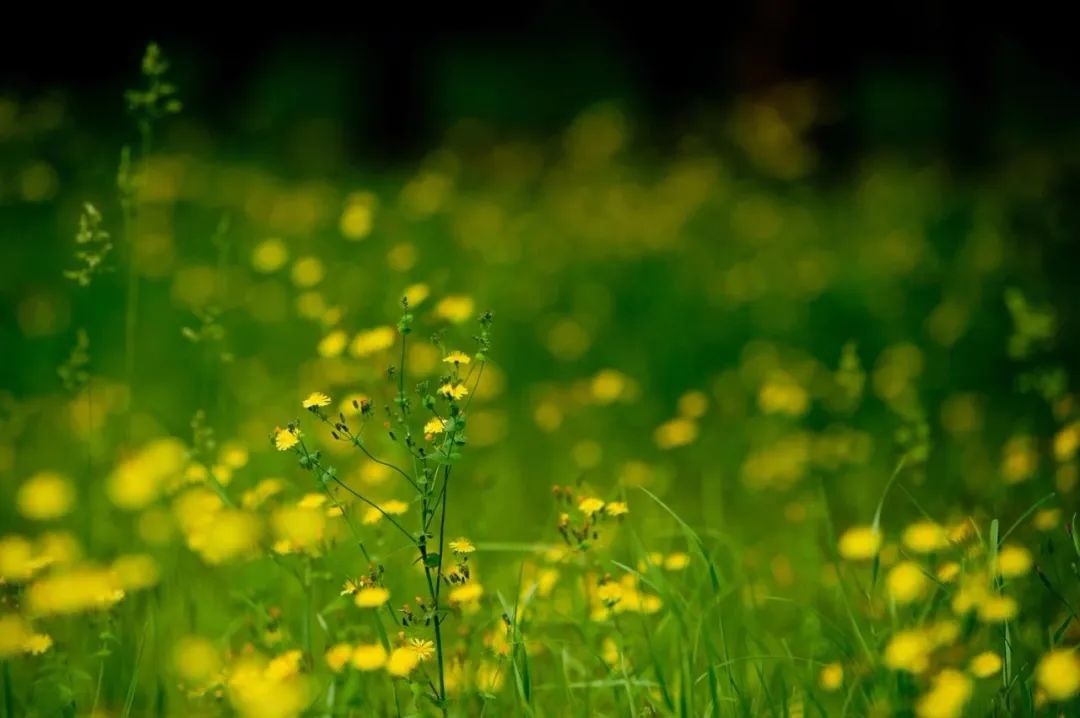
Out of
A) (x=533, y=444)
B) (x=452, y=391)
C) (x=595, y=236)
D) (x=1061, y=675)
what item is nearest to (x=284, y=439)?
(x=452, y=391)

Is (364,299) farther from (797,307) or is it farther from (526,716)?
(526,716)

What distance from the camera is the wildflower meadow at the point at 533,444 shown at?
1518 millimetres

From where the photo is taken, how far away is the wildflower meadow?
1.52m

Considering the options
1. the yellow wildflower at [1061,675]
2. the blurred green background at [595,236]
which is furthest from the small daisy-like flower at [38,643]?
the yellow wildflower at [1061,675]

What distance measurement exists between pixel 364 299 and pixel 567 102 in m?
7.08

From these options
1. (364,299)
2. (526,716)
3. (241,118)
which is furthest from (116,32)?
(526,716)

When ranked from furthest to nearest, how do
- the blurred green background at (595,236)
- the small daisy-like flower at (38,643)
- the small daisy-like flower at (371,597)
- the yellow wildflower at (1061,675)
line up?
the blurred green background at (595,236) → the small daisy-like flower at (38,643) → the small daisy-like flower at (371,597) → the yellow wildflower at (1061,675)

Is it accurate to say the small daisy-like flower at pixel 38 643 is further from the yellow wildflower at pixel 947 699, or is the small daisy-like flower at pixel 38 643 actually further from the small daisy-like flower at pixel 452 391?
the yellow wildflower at pixel 947 699

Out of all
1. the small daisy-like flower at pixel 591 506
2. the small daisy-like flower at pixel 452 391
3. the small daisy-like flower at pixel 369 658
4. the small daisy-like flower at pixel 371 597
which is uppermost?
the small daisy-like flower at pixel 452 391

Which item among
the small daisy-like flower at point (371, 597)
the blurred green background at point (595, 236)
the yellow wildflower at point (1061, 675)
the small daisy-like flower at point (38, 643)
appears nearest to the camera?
the yellow wildflower at point (1061, 675)

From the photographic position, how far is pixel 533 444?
3107 millimetres

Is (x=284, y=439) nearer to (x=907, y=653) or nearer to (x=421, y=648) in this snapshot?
(x=421, y=648)

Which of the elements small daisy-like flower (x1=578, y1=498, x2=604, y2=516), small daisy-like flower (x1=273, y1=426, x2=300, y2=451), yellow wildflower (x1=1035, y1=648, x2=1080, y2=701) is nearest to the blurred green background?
small daisy-like flower (x1=578, y1=498, x2=604, y2=516)

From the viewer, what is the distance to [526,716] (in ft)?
4.74
